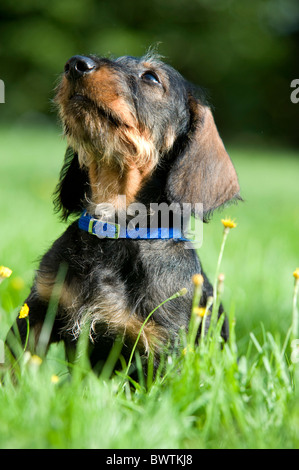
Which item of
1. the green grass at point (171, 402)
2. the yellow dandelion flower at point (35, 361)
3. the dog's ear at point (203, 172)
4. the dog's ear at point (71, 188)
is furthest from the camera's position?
the dog's ear at point (71, 188)

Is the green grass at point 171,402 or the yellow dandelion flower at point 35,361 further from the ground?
the yellow dandelion flower at point 35,361

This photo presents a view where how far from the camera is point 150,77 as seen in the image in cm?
334

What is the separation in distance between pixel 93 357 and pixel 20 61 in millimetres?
25177

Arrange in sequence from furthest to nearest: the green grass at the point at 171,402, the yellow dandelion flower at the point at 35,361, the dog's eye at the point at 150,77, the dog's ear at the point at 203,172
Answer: the dog's eye at the point at 150,77
the dog's ear at the point at 203,172
the yellow dandelion flower at the point at 35,361
the green grass at the point at 171,402

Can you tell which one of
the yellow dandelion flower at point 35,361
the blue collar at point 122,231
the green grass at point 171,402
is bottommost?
the green grass at point 171,402

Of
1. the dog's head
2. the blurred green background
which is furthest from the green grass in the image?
the blurred green background

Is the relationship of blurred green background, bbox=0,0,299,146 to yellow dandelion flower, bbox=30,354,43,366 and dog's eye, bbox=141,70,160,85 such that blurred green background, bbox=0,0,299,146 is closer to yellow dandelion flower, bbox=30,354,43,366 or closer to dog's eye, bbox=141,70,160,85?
dog's eye, bbox=141,70,160,85

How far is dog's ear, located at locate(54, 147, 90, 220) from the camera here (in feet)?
11.4

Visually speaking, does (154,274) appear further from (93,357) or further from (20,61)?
(20,61)

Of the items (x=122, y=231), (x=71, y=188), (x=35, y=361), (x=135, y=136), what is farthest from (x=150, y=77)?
(x=35, y=361)

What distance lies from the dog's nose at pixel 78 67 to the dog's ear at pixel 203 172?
0.71 m

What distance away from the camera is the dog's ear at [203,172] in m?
3.08

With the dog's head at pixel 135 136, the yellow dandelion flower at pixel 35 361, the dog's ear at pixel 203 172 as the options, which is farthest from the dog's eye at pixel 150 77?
the yellow dandelion flower at pixel 35 361

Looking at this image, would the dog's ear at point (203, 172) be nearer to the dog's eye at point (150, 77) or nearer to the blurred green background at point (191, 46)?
the dog's eye at point (150, 77)
